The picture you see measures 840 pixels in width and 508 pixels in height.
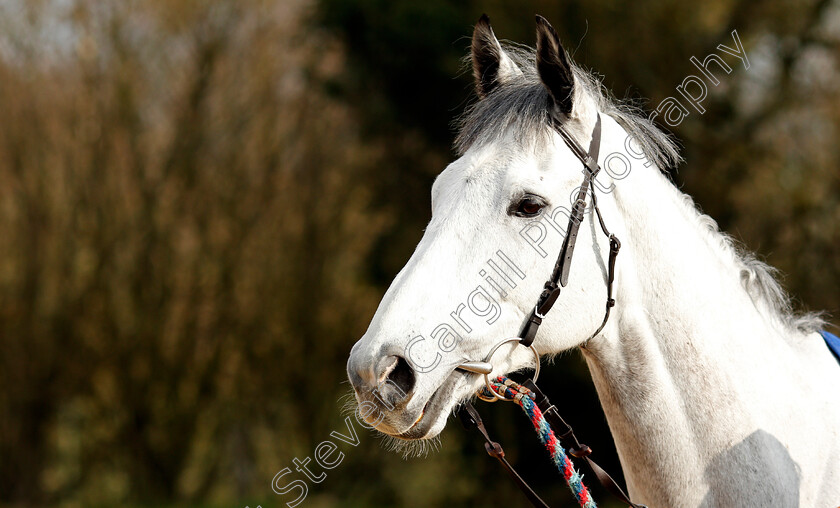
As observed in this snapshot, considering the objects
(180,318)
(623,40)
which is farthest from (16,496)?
(623,40)

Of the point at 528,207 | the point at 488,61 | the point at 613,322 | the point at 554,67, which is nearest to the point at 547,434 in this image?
the point at 613,322

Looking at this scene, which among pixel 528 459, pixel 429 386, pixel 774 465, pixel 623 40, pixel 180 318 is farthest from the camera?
pixel 180 318

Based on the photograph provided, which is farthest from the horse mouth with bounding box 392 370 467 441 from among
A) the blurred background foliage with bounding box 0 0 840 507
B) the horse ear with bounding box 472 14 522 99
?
the blurred background foliage with bounding box 0 0 840 507

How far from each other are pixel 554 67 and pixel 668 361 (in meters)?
0.90

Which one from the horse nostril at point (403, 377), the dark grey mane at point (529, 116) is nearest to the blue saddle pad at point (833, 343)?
the dark grey mane at point (529, 116)

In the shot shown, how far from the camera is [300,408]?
9445 mm

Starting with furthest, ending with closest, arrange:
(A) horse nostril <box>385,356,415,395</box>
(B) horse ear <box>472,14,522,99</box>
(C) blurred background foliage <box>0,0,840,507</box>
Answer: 1. (C) blurred background foliage <box>0,0,840,507</box>
2. (B) horse ear <box>472,14,522,99</box>
3. (A) horse nostril <box>385,356,415,395</box>

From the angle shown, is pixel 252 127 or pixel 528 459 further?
pixel 252 127

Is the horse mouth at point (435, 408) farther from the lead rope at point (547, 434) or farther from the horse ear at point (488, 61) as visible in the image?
the horse ear at point (488, 61)

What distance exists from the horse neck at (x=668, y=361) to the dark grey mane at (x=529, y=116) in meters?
0.19

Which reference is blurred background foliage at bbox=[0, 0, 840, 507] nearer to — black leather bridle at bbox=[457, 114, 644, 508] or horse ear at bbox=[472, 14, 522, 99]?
horse ear at bbox=[472, 14, 522, 99]

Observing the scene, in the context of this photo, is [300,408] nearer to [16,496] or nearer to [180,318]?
[180,318]

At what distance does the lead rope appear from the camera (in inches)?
84.0

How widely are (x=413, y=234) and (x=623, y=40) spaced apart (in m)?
3.06
